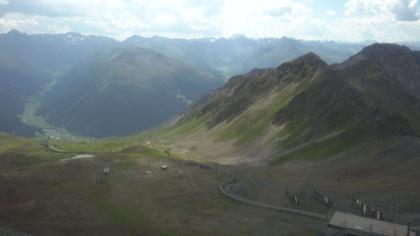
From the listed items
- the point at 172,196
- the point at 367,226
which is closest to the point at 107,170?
the point at 172,196

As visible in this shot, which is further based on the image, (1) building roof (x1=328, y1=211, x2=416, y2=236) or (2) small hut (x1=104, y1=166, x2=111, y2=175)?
(2) small hut (x1=104, y1=166, x2=111, y2=175)

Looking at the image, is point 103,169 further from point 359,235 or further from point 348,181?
point 359,235

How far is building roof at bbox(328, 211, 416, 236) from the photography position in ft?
287

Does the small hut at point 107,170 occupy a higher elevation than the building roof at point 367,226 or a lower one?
lower

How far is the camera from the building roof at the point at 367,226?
87562 millimetres

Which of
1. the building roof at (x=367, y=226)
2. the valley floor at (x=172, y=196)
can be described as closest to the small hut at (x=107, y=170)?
the valley floor at (x=172, y=196)

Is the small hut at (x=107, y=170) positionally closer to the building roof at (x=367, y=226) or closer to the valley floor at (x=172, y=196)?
the valley floor at (x=172, y=196)

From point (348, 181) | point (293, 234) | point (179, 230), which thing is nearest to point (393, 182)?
point (348, 181)

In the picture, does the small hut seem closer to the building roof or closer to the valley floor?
the valley floor

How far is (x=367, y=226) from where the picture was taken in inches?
3524

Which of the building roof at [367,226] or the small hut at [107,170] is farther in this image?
the small hut at [107,170]

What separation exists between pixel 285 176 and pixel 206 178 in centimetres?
2378

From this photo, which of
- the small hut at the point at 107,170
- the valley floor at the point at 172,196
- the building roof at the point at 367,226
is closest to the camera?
the building roof at the point at 367,226

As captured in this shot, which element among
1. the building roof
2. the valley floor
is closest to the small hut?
the valley floor
